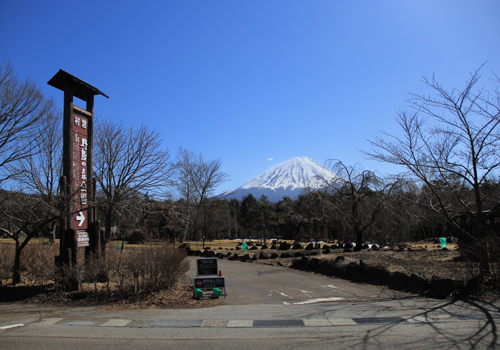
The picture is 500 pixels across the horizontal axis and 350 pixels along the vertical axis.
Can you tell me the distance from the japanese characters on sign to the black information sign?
160 inches

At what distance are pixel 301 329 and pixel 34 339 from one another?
15.8ft

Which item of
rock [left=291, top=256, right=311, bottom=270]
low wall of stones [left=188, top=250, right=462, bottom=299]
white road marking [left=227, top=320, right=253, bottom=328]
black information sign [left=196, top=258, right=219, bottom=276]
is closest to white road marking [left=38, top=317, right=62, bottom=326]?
black information sign [left=196, top=258, right=219, bottom=276]

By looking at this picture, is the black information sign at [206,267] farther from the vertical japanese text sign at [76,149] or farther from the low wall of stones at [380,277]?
the low wall of stones at [380,277]

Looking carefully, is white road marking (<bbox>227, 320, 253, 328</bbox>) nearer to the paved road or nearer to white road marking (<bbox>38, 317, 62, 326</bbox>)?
the paved road

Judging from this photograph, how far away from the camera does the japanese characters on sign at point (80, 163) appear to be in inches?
394

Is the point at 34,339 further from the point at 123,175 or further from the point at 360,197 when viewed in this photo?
the point at 360,197

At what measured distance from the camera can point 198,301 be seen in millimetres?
8531

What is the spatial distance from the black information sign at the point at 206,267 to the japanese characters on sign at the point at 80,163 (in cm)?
407

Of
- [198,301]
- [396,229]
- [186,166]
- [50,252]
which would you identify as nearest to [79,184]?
[50,252]

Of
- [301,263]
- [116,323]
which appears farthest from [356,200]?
[116,323]

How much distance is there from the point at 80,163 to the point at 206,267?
536cm

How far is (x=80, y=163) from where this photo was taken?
34.1 ft

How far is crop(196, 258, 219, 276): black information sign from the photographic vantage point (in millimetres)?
9273

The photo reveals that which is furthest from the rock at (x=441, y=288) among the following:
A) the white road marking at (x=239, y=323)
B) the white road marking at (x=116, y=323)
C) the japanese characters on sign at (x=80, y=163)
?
the japanese characters on sign at (x=80, y=163)
